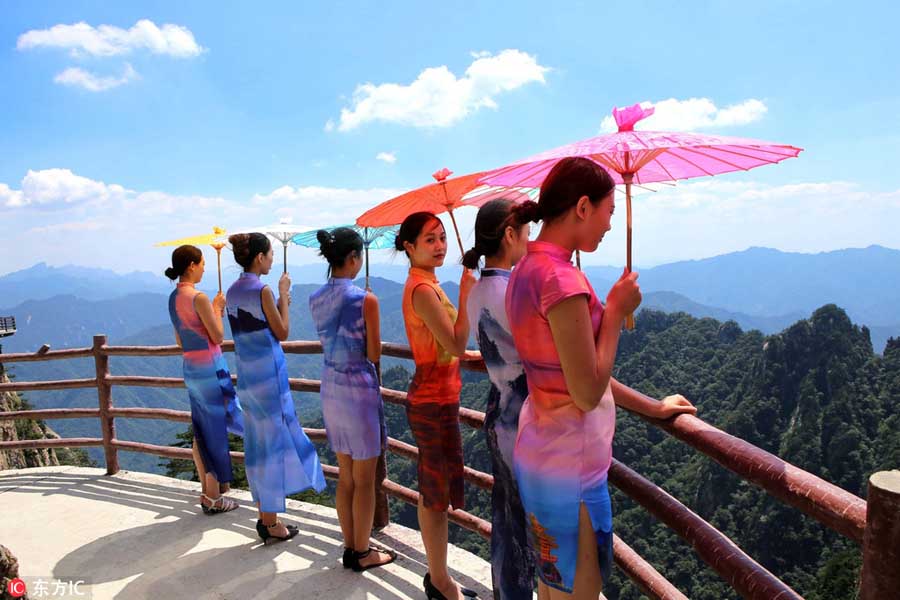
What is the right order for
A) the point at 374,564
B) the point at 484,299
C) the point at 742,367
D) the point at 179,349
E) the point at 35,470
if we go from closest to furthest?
the point at 484,299, the point at 374,564, the point at 179,349, the point at 35,470, the point at 742,367

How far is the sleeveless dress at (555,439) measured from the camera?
57.7 inches

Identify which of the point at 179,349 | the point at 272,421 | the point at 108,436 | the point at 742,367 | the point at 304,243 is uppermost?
the point at 304,243

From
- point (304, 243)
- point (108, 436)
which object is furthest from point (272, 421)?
point (108, 436)

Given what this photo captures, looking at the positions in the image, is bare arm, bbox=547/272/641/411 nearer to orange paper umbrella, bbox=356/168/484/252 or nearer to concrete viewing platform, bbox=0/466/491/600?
orange paper umbrella, bbox=356/168/484/252

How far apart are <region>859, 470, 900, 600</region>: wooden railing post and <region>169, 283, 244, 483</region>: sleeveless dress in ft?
11.4

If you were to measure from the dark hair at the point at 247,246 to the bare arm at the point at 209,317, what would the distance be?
51cm

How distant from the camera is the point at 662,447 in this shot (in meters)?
48.4

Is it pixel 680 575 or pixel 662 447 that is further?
pixel 662 447

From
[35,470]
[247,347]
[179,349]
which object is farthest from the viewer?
[35,470]

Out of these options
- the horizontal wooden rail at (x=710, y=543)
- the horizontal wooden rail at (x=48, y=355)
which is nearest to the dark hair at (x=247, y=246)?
the horizontal wooden rail at (x=710, y=543)

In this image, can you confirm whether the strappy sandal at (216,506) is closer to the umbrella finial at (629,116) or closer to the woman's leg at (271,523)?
the woman's leg at (271,523)

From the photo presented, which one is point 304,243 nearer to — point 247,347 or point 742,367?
point 247,347

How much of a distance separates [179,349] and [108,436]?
5.14 ft

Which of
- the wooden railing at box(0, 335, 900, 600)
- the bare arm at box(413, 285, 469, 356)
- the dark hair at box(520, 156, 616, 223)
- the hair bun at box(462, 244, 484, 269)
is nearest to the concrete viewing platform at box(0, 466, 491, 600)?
the wooden railing at box(0, 335, 900, 600)
